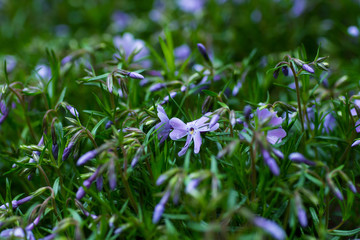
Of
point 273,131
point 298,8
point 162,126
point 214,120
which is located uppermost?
point 214,120

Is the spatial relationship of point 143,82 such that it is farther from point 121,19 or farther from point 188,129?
point 121,19

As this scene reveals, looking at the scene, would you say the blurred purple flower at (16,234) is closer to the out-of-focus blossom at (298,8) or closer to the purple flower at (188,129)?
the purple flower at (188,129)

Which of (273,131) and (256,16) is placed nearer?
(273,131)

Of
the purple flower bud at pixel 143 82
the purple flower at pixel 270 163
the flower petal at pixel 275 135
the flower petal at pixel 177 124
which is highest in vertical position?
the purple flower at pixel 270 163

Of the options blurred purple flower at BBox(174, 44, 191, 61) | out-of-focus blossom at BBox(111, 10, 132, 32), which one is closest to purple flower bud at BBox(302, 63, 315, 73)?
blurred purple flower at BBox(174, 44, 191, 61)

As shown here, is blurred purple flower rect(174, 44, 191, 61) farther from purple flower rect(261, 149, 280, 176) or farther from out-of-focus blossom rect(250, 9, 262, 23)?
purple flower rect(261, 149, 280, 176)

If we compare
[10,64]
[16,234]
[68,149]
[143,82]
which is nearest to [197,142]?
[68,149]

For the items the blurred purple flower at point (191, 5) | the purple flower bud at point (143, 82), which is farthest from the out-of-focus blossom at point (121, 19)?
the purple flower bud at point (143, 82)
